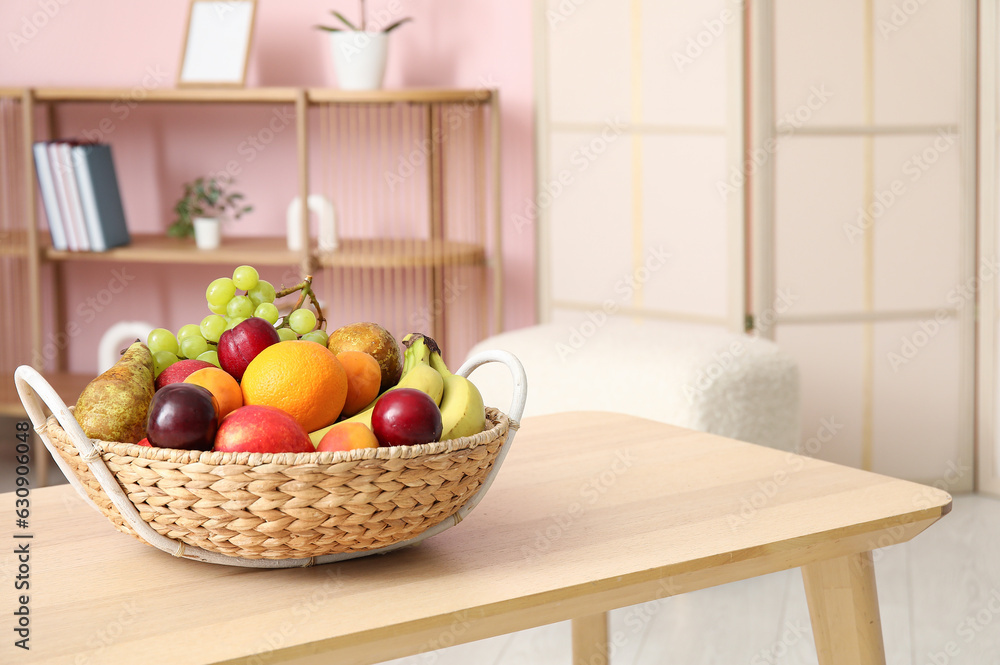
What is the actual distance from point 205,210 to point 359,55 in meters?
0.76

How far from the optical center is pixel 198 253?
2875 millimetres

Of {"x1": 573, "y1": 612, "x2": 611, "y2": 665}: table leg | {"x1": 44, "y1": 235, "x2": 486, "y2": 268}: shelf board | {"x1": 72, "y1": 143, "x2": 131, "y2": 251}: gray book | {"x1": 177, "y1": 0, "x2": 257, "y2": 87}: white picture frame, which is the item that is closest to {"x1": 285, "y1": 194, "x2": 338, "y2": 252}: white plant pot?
{"x1": 44, "y1": 235, "x2": 486, "y2": 268}: shelf board

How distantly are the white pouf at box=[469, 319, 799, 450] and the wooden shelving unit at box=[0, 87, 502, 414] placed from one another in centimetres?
58

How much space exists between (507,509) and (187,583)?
11.4 inches

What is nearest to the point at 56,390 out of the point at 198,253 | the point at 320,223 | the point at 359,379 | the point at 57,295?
the point at 57,295

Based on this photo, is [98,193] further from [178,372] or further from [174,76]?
[178,372]

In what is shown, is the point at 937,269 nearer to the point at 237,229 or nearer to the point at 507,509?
the point at 237,229

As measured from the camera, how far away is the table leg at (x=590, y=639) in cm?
135

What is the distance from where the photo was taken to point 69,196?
2920 millimetres

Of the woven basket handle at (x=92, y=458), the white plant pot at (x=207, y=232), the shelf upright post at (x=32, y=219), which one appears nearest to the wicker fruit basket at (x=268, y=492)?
the woven basket handle at (x=92, y=458)

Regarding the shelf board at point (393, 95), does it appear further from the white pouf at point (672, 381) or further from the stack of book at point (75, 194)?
the white pouf at point (672, 381)

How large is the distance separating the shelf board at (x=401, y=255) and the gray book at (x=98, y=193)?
0.63 meters

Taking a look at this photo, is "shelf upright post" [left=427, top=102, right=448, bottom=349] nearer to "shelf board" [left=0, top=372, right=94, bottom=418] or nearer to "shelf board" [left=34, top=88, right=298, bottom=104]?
"shelf board" [left=34, top=88, right=298, bottom=104]

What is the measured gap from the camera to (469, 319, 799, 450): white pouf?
2.17 m
